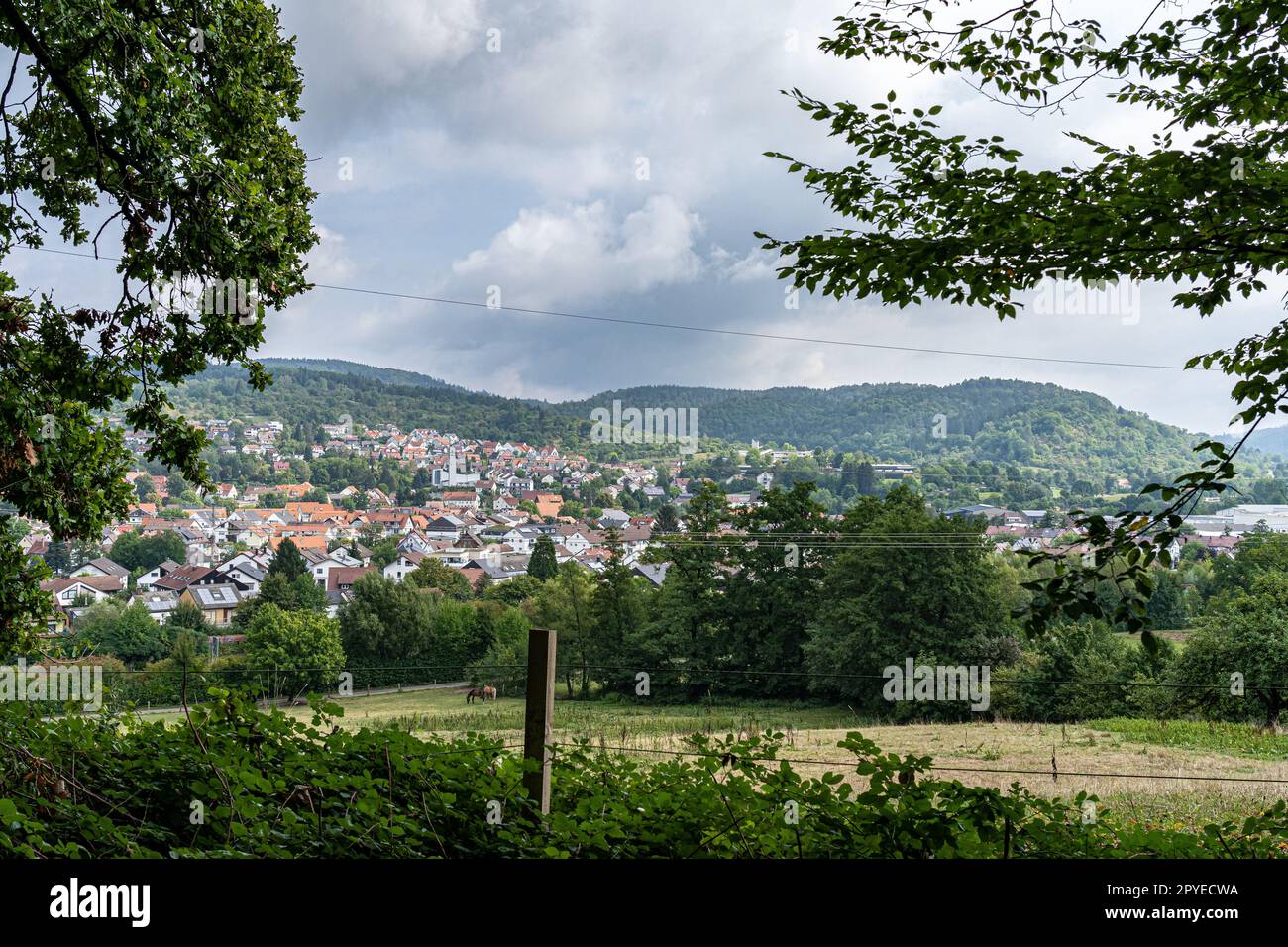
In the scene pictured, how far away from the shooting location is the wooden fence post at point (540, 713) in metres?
3.93

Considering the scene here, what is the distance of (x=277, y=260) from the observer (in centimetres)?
630

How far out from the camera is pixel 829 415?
5059cm

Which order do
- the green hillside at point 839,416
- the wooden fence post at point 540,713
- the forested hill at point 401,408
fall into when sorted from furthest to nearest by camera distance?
the forested hill at point 401,408 → the green hillside at point 839,416 → the wooden fence post at point 540,713

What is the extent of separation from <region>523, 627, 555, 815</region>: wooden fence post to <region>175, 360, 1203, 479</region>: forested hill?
35298 mm

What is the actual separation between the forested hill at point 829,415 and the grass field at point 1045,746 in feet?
83.9

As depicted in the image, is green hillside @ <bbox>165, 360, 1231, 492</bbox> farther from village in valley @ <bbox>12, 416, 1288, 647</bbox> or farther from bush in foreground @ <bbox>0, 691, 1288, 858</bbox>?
bush in foreground @ <bbox>0, 691, 1288, 858</bbox>

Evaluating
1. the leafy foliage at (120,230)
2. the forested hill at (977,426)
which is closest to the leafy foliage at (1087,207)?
the leafy foliage at (120,230)

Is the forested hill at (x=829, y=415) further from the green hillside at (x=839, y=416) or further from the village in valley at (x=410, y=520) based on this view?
the village in valley at (x=410, y=520)

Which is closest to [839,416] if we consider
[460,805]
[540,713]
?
[540,713]

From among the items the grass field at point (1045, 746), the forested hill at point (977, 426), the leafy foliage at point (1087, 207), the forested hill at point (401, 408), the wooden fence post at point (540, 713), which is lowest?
the grass field at point (1045, 746)
